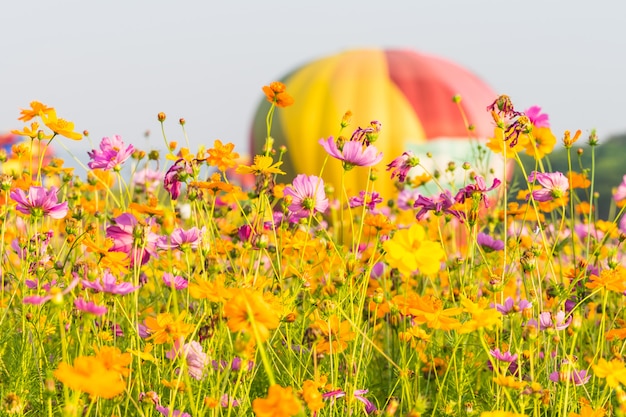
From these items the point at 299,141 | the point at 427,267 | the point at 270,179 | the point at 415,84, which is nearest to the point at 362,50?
the point at 415,84

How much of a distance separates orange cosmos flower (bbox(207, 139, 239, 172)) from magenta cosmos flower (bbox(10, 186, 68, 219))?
278mm

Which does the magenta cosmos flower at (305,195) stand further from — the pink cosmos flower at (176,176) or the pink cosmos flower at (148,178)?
the pink cosmos flower at (148,178)

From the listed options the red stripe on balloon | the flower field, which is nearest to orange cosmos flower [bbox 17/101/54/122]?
the flower field

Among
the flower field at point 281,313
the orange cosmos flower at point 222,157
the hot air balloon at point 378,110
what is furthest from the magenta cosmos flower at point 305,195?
the hot air balloon at point 378,110

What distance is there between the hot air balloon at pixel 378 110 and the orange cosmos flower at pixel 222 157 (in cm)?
475

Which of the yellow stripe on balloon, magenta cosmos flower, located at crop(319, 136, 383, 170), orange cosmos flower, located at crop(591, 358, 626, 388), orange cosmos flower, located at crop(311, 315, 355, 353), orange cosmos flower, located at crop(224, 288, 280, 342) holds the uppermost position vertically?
magenta cosmos flower, located at crop(319, 136, 383, 170)

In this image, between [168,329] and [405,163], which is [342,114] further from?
[168,329]

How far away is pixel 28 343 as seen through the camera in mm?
1497

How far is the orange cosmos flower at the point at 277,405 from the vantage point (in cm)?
75

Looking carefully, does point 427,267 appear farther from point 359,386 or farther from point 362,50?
point 362,50

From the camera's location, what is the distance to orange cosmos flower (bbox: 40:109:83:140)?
4.94 ft

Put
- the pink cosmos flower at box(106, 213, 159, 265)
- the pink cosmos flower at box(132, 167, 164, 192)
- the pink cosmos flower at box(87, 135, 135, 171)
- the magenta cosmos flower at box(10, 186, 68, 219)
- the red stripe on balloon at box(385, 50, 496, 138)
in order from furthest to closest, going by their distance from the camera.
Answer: the red stripe on balloon at box(385, 50, 496, 138)
the pink cosmos flower at box(132, 167, 164, 192)
the pink cosmos flower at box(87, 135, 135, 171)
the magenta cosmos flower at box(10, 186, 68, 219)
the pink cosmos flower at box(106, 213, 159, 265)

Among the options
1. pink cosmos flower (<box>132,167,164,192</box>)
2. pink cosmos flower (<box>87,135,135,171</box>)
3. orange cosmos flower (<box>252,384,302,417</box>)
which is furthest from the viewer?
pink cosmos flower (<box>132,167,164,192</box>)

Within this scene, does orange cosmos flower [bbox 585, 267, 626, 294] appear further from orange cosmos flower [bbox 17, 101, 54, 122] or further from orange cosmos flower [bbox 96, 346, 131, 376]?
orange cosmos flower [bbox 17, 101, 54, 122]
